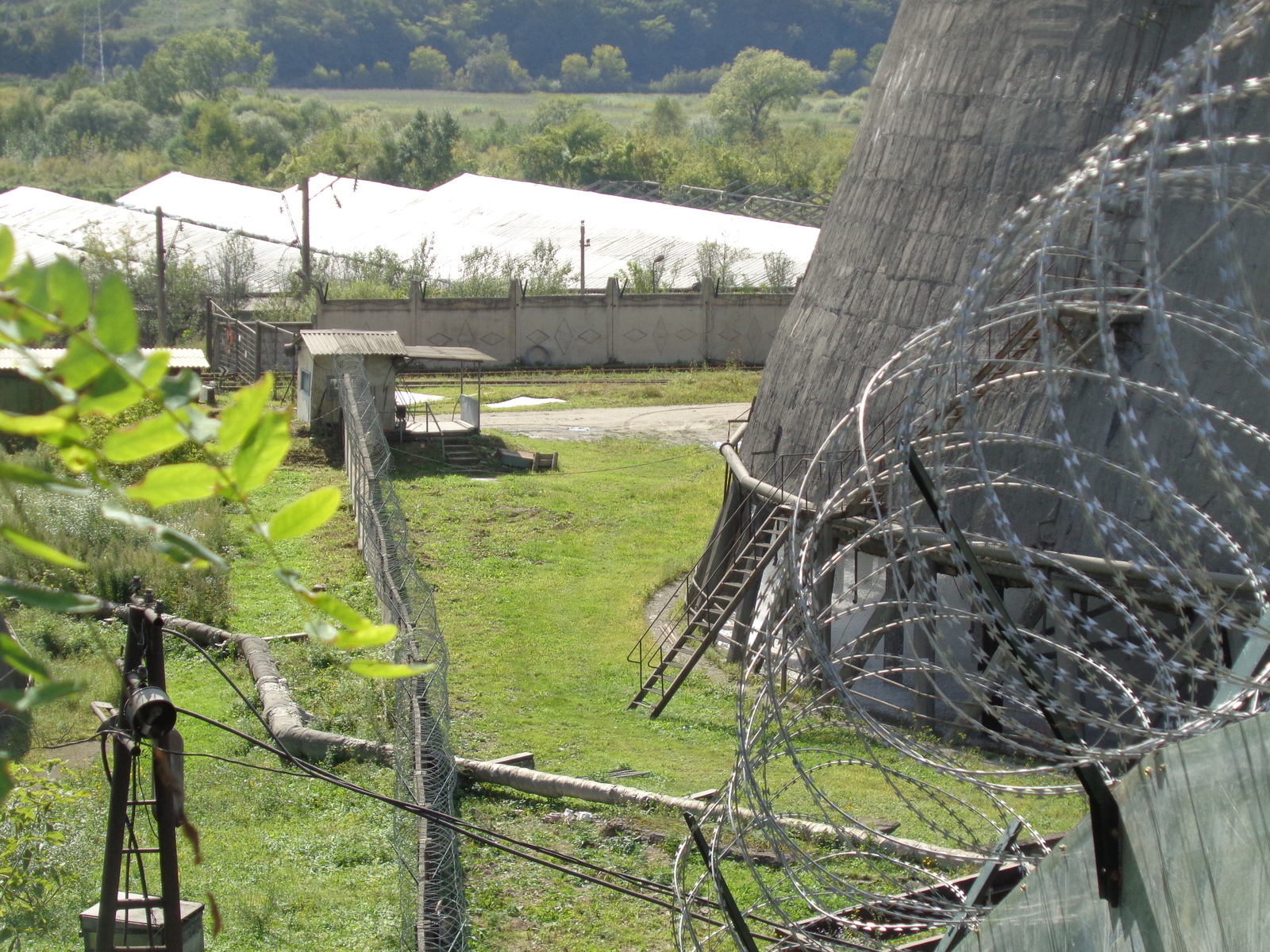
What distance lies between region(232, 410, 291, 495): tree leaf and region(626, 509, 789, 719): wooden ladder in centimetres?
1496

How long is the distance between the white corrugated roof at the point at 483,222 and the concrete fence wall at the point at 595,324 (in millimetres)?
6175

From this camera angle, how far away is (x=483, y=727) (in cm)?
1576

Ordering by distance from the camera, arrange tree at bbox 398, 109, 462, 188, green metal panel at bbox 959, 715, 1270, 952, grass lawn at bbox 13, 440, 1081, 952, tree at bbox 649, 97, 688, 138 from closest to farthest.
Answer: green metal panel at bbox 959, 715, 1270, 952 → grass lawn at bbox 13, 440, 1081, 952 → tree at bbox 398, 109, 462, 188 → tree at bbox 649, 97, 688, 138

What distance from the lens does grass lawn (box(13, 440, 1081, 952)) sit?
11078 mm

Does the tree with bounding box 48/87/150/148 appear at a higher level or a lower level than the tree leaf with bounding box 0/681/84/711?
higher

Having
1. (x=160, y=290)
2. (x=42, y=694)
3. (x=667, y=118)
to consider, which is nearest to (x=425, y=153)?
(x=667, y=118)

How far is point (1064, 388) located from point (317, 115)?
132380 millimetres

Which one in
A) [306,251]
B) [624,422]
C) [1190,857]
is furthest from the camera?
[306,251]

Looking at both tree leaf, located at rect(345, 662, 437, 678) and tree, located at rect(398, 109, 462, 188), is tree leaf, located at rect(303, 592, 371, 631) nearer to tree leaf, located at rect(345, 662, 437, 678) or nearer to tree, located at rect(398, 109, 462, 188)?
tree leaf, located at rect(345, 662, 437, 678)

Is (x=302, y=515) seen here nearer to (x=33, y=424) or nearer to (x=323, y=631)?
(x=323, y=631)

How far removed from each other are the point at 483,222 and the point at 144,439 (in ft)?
216

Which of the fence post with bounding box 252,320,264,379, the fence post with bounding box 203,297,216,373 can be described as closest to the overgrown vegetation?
the fence post with bounding box 203,297,216,373

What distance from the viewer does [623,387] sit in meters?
45.2

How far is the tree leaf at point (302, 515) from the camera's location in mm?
1627
